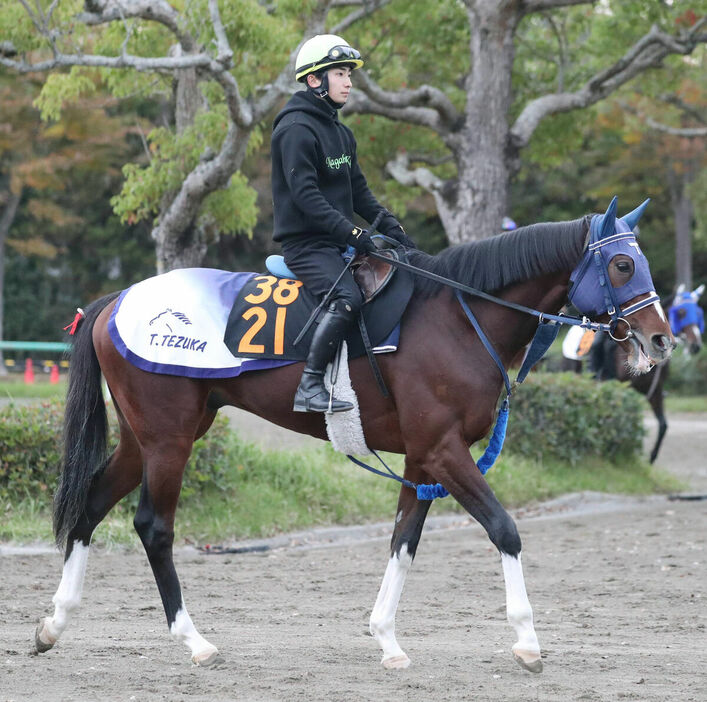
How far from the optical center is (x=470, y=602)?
6.60m

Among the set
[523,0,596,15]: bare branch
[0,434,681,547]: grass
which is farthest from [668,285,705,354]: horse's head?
[523,0,596,15]: bare branch

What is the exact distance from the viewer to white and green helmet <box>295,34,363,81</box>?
5227 millimetres

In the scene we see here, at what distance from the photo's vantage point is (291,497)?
9.60 metres

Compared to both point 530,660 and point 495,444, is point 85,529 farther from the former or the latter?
point 530,660

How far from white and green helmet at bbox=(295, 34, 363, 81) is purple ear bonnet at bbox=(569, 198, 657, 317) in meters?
1.48

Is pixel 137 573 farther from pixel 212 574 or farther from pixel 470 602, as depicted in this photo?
pixel 470 602

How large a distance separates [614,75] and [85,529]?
438 inches

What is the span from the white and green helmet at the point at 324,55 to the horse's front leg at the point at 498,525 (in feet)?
6.41

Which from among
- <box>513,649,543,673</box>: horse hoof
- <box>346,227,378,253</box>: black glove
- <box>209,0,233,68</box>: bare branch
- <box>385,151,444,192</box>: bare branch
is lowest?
<box>513,649,543,673</box>: horse hoof

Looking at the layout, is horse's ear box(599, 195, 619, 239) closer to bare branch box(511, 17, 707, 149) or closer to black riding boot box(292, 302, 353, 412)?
black riding boot box(292, 302, 353, 412)

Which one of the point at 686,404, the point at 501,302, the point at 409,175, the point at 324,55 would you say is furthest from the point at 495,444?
the point at 686,404

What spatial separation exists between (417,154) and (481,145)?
13.2ft

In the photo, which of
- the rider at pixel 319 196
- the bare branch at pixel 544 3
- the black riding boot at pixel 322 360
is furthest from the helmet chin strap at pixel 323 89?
the bare branch at pixel 544 3

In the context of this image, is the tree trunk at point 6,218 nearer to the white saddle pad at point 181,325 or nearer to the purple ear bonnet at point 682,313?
the purple ear bonnet at point 682,313
